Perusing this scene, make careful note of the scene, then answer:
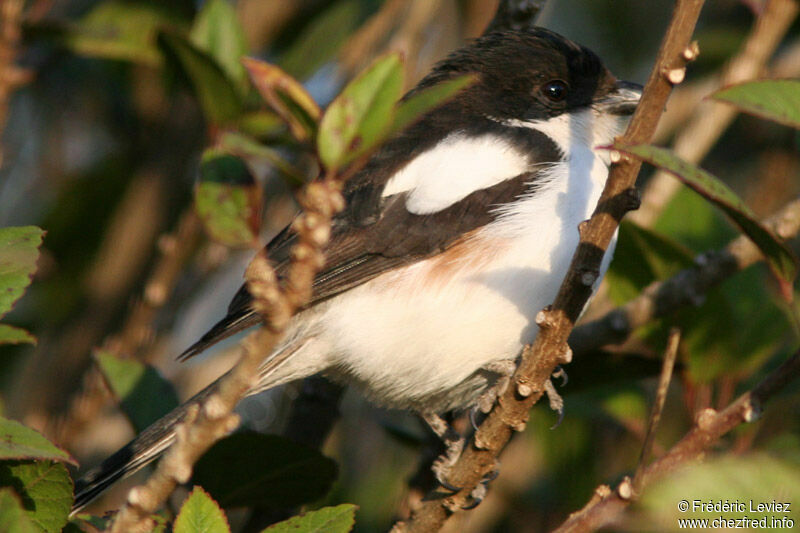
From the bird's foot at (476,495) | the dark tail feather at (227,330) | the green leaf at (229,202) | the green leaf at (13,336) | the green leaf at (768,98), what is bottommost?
the bird's foot at (476,495)

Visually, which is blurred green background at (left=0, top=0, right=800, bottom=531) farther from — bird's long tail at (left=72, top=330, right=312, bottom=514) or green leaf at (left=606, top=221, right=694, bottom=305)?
bird's long tail at (left=72, top=330, right=312, bottom=514)

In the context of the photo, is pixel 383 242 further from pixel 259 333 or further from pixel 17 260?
pixel 259 333

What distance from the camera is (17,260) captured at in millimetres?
2037

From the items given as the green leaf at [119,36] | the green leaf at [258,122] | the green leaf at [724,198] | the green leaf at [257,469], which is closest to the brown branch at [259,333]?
the green leaf at [724,198]

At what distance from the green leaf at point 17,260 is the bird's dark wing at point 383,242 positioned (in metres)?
0.99

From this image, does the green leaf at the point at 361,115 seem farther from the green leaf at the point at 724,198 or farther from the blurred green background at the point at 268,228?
the blurred green background at the point at 268,228

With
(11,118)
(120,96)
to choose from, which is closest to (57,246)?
(120,96)

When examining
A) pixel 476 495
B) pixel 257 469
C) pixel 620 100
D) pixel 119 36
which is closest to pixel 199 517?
pixel 257 469

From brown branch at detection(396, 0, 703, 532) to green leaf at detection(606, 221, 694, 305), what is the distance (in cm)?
91

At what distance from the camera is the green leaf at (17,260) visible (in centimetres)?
202

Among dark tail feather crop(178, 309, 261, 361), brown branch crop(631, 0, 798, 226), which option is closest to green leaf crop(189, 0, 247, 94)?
dark tail feather crop(178, 309, 261, 361)

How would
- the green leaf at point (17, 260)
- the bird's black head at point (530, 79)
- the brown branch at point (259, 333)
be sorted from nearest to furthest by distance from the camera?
the brown branch at point (259, 333)
the green leaf at point (17, 260)
the bird's black head at point (530, 79)

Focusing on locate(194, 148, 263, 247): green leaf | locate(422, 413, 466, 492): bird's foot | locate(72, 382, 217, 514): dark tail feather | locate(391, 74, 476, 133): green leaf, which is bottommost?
locate(422, 413, 466, 492): bird's foot

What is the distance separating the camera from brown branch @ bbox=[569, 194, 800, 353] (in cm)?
299
